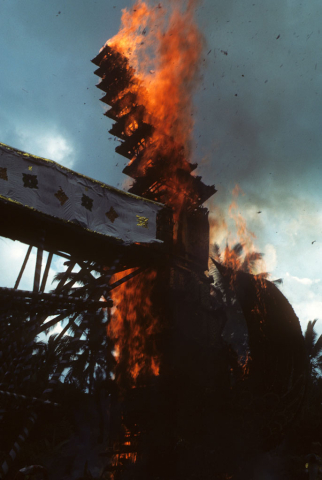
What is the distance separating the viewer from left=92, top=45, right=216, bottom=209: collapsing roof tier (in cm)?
2169

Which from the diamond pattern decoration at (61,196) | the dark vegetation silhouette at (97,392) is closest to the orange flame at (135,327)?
the dark vegetation silhouette at (97,392)

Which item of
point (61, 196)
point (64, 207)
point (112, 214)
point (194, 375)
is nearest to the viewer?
point (64, 207)

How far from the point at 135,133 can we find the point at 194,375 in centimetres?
1471

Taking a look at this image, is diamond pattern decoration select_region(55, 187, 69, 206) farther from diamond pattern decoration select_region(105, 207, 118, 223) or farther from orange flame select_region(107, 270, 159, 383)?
orange flame select_region(107, 270, 159, 383)

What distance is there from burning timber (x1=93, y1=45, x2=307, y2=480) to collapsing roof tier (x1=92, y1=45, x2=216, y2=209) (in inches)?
93.8

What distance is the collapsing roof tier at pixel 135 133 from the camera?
21.7 meters

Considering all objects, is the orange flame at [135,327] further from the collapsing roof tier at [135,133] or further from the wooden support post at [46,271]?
the wooden support post at [46,271]

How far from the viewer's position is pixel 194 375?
16125 millimetres

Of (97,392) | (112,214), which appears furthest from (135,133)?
(97,392)

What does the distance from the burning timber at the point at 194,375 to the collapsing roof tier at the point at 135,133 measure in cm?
238

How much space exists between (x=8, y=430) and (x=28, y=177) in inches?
694

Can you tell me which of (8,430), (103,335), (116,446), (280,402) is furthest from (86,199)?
(103,335)

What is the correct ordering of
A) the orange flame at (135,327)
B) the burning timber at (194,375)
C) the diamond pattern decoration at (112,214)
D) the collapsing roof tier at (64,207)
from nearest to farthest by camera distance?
1. the collapsing roof tier at (64,207)
2. the diamond pattern decoration at (112,214)
3. the burning timber at (194,375)
4. the orange flame at (135,327)

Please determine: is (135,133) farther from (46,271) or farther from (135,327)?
(46,271)
